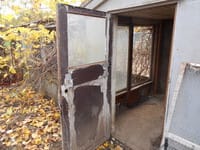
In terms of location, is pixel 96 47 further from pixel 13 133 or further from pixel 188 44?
pixel 13 133

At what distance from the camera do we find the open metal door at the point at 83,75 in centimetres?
182

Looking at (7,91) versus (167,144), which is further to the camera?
(7,91)

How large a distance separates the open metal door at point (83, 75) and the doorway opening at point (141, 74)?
0.44 meters

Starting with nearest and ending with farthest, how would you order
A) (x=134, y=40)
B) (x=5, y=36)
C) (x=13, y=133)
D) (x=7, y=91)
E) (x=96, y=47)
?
(x=96, y=47), (x=13, y=133), (x=5, y=36), (x=134, y=40), (x=7, y=91)

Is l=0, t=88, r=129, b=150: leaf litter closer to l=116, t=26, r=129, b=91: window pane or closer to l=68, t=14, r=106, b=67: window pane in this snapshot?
l=116, t=26, r=129, b=91: window pane

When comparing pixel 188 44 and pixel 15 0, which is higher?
pixel 15 0

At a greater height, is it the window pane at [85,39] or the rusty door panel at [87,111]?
the window pane at [85,39]

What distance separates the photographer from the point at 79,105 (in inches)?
83.9

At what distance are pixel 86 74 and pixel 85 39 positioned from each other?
1.53 feet

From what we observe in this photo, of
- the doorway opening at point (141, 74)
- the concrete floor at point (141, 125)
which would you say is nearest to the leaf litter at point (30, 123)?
the concrete floor at point (141, 125)

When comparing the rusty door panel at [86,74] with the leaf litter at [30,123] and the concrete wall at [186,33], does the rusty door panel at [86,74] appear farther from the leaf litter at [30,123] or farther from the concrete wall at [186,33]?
the leaf litter at [30,123]

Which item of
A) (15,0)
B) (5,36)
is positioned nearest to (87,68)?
(5,36)

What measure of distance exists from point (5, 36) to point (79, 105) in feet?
7.72

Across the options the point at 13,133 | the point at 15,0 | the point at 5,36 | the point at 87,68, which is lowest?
the point at 13,133
